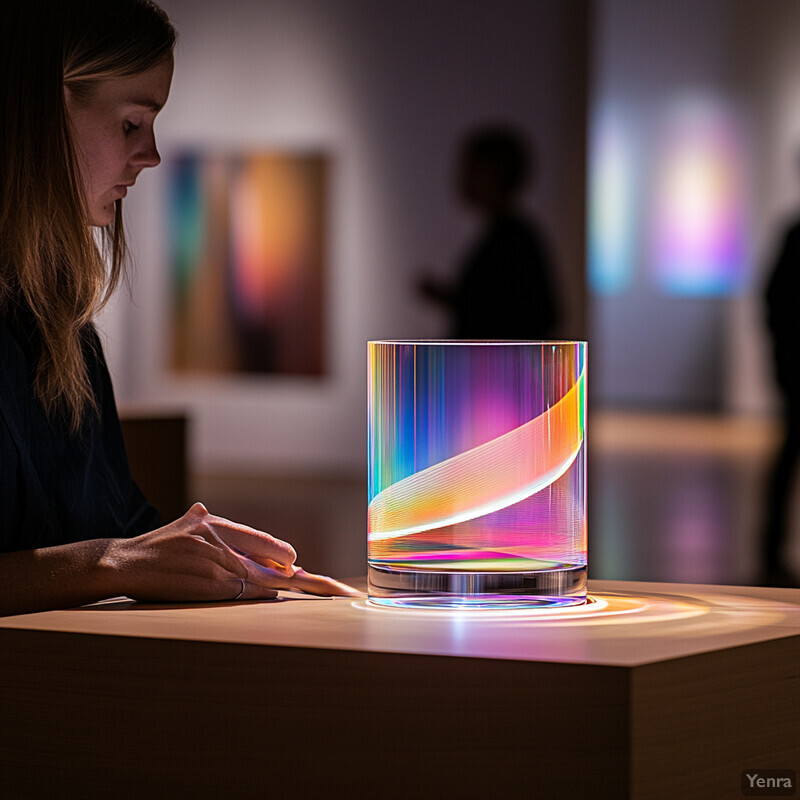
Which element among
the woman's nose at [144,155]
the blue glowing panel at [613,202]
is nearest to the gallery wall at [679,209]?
the blue glowing panel at [613,202]

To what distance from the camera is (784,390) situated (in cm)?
557

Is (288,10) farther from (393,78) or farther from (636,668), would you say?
(636,668)

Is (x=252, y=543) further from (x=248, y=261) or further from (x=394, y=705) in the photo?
(x=248, y=261)

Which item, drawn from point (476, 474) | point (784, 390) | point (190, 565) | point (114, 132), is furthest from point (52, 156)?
point (784, 390)

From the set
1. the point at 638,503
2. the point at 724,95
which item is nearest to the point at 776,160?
the point at 724,95

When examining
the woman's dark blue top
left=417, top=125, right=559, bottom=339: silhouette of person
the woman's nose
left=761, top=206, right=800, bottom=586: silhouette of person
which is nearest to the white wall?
left=417, top=125, right=559, bottom=339: silhouette of person

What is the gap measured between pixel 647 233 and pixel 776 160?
1814mm

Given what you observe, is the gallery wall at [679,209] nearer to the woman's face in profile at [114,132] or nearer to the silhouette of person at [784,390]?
the silhouette of person at [784,390]

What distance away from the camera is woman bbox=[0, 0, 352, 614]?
1.56 m

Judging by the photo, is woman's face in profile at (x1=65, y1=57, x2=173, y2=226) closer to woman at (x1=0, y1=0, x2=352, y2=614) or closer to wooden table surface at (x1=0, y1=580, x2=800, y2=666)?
woman at (x1=0, y1=0, x2=352, y2=614)

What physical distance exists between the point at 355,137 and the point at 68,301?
24.2 ft

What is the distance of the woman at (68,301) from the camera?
1563 mm

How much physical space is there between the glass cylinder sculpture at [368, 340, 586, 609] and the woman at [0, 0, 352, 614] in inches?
7.2

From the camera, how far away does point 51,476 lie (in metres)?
1.79
